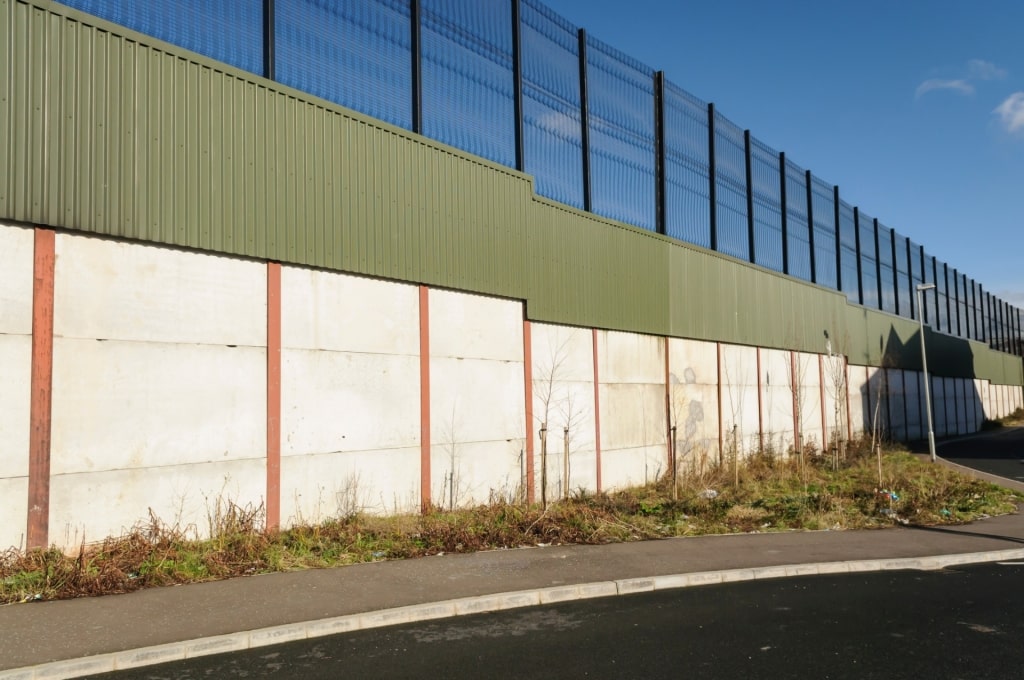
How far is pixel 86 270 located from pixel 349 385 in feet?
13.0

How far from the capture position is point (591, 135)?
730 inches

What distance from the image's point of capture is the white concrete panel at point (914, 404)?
3747cm

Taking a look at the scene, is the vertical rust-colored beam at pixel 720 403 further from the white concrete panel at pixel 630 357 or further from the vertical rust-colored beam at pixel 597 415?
the vertical rust-colored beam at pixel 597 415

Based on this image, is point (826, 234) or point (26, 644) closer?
point (26, 644)

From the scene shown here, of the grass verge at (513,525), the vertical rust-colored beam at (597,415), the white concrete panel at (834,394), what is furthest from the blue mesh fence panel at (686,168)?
the white concrete panel at (834,394)

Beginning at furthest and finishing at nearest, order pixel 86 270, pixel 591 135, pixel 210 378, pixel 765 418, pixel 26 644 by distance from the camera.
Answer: pixel 765 418 < pixel 591 135 < pixel 210 378 < pixel 86 270 < pixel 26 644

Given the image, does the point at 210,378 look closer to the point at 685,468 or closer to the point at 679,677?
the point at 679,677

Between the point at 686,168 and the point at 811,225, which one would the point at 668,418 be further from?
the point at 811,225

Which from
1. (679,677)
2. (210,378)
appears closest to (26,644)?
(210,378)

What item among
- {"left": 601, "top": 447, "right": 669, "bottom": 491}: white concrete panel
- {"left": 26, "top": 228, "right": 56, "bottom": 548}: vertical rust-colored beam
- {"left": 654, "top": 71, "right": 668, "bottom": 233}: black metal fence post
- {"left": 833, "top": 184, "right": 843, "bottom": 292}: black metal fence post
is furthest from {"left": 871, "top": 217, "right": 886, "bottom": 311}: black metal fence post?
{"left": 26, "top": 228, "right": 56, "bottom": 548}: vertical rust-colored beam

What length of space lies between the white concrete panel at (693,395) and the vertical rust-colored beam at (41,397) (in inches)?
558

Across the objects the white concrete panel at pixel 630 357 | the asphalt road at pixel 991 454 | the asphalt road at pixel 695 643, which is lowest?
the asphalt road at pixel 991 454

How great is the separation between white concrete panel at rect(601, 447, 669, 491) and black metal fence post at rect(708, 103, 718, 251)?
7026mm

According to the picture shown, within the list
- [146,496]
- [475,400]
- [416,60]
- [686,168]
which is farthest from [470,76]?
[146,496]
